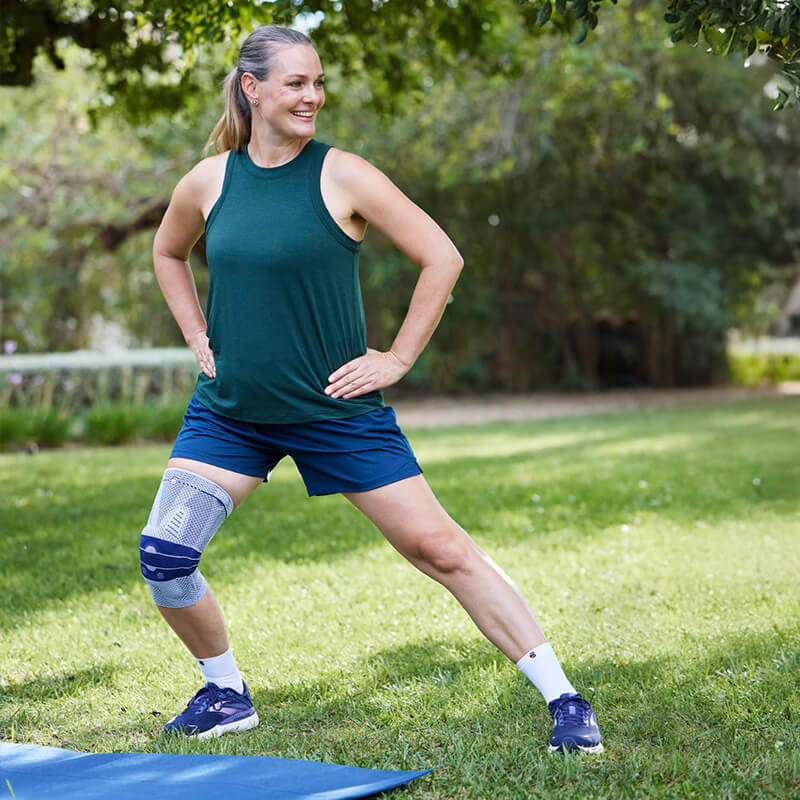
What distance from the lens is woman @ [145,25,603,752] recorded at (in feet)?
10.1

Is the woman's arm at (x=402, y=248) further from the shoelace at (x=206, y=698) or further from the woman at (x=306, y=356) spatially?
the shoelace at (x=206, y=698)

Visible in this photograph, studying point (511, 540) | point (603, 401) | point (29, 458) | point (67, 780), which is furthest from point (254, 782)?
point (603, 401)

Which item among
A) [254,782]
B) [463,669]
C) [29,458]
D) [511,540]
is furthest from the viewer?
[29,458]

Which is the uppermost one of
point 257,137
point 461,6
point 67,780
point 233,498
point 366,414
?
point 461,6

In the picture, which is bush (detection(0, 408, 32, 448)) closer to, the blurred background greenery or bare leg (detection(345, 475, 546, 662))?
the blurred background greenery

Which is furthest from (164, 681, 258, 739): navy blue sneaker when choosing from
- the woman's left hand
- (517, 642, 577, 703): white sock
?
the woman's left hand

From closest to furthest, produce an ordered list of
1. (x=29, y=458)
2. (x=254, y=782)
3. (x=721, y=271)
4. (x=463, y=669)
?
(x=254, y=782)
(x=463, y=669)
(x=29, y=458)
(x=721, y=271)

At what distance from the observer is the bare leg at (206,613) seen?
10.5ft

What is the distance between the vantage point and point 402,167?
18953 millimetres

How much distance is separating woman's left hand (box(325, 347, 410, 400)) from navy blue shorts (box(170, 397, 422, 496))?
0.09m

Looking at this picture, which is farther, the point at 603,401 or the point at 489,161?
the point at 603,401

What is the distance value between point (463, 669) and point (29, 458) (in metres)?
8.73

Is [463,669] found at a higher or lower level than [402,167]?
lower

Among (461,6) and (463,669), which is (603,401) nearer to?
(461,6)
